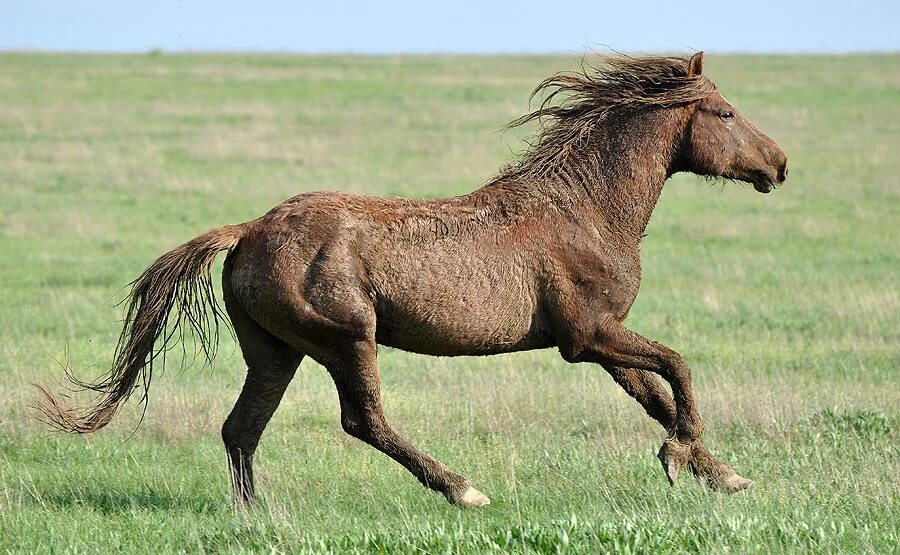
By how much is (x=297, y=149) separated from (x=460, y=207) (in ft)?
73.2

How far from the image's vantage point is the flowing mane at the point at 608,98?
23.4ft

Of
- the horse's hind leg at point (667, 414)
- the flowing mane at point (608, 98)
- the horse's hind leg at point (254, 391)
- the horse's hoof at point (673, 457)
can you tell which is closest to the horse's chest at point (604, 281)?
the horse's hind leg at point (667, 414)

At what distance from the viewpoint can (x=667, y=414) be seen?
705cm

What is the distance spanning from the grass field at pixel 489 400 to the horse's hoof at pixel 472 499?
0.28 ft

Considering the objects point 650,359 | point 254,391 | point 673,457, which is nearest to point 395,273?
point 254,391

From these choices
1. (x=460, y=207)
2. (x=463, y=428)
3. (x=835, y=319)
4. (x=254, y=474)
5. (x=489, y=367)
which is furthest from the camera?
(x=835, y=319)

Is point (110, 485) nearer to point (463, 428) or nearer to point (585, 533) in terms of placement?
point (463, 428)

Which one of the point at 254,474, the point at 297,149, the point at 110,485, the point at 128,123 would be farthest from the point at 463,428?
the point at 128,123

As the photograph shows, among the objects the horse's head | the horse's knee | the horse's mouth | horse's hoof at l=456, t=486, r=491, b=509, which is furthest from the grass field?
the horse's mouth

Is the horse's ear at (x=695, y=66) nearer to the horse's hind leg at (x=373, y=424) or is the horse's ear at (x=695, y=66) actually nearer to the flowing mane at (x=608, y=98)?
the flowing mane at (x=608, y=98)

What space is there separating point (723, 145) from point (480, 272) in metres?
1.67

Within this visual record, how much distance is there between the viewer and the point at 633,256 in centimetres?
700

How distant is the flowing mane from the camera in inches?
280

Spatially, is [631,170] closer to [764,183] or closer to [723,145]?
[723,145]
